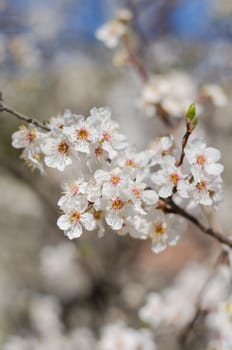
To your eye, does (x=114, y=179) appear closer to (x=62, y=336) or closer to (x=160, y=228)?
(x=160, y=228)

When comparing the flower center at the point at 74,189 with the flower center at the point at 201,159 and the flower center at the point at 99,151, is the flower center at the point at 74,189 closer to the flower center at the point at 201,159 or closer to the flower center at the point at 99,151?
the flower center at the point at 99,151

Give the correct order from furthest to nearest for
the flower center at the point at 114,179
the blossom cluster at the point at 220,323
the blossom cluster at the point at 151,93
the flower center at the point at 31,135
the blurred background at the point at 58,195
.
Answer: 1. the blurred background at the point at 58,195
2. the blossom cluster at the point at 151,93
3. the blossom cluster at the point at 220,323
4. the flower center at the point at 31,135
5. the flower center at the point at 114,179

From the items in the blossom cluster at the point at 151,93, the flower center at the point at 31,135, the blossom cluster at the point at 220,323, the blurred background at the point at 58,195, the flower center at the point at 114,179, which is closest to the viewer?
the flower center at the point at 114,179

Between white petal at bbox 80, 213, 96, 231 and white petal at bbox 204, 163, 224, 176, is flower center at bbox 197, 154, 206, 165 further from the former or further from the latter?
white petal at bbox 80, 213, 96, 231

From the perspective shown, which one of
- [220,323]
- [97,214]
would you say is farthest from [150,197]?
[220,323]

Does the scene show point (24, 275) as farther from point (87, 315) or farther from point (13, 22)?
point (13, 22)

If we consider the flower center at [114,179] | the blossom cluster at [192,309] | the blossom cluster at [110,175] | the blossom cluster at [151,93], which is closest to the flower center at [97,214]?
the blossom cluster at [110,175]

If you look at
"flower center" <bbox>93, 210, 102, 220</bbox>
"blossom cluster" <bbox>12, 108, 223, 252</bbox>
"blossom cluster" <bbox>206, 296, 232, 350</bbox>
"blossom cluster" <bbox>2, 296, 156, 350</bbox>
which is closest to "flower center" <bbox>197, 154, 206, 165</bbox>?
"blossom cluster" <bbox>12, 108, 223, 252</bbox>

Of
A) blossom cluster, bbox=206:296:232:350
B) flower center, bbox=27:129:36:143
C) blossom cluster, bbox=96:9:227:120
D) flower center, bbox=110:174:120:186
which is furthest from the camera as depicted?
blossom cluster, bbox=96:9:227:120

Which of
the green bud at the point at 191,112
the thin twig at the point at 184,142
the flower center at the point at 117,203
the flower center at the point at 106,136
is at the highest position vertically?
the green bud at the point at 191,112
